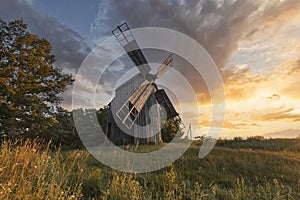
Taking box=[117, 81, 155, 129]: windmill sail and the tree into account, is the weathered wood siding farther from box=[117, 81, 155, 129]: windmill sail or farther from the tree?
the tree

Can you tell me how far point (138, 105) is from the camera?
1409 cm

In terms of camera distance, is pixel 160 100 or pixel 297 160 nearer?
pixel 297 160

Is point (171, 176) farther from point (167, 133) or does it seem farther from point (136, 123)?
point (167, 133)

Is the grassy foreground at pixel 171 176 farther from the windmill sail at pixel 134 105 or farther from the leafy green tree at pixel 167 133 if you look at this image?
the leafy green tree at pixel 167 133

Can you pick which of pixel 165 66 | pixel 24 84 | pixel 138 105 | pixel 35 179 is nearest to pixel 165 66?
pixel 165 66

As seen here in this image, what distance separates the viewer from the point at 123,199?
167 inches

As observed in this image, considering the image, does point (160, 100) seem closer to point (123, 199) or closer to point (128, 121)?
point (128, 121)

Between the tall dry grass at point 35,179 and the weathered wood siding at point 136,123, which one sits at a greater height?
the weathered wood siding at point 136,123

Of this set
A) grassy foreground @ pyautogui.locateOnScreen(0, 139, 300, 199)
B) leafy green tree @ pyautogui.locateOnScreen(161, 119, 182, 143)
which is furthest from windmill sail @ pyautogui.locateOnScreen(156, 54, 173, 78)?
grassy foreground @ pyautogui.locateOnScreen(0, 139, 300, 199)

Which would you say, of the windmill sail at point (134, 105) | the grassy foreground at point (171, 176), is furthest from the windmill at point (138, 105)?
the grassy foreground at point (171, 176)

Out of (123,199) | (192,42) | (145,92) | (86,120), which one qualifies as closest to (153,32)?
(192,42)

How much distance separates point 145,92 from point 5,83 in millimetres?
8844

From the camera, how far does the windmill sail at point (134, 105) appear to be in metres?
13.3

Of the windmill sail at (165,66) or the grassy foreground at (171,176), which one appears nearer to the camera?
the grassy foreground at (171,176)
